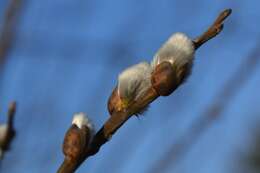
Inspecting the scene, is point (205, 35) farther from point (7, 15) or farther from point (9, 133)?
point (7, 15)

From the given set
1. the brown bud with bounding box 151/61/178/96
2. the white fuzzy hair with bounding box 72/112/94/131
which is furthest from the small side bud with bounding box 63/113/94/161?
the brown bud with bounding box 151/61/178/96

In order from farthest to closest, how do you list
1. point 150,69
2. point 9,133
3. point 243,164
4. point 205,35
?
1. point 243,164
2. point 9,133
3. point 150,69
4. point 205,35

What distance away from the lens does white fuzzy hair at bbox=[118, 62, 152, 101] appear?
84 centimetres

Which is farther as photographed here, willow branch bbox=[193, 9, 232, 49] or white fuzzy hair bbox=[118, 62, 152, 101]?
white fuzzy hair bbox=[118, 62, 152, 101]

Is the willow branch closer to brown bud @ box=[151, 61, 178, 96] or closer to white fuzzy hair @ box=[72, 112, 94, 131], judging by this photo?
brown bud @ box=[151, 61, 178, 96]

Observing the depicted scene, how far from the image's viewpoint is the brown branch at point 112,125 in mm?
764

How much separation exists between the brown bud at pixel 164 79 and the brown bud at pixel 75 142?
0.36 feet

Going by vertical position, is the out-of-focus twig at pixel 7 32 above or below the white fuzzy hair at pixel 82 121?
above

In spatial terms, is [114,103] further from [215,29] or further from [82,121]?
[215,29]

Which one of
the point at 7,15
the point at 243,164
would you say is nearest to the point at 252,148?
the point at 243,164

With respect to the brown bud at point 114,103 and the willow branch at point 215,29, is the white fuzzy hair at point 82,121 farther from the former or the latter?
the willow branch at point 215,29

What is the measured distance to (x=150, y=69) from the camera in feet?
2.81

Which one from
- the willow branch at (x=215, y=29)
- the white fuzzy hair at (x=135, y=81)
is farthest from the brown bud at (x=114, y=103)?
the willow branch at (x=215, y=29)

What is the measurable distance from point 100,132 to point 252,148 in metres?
9.01
